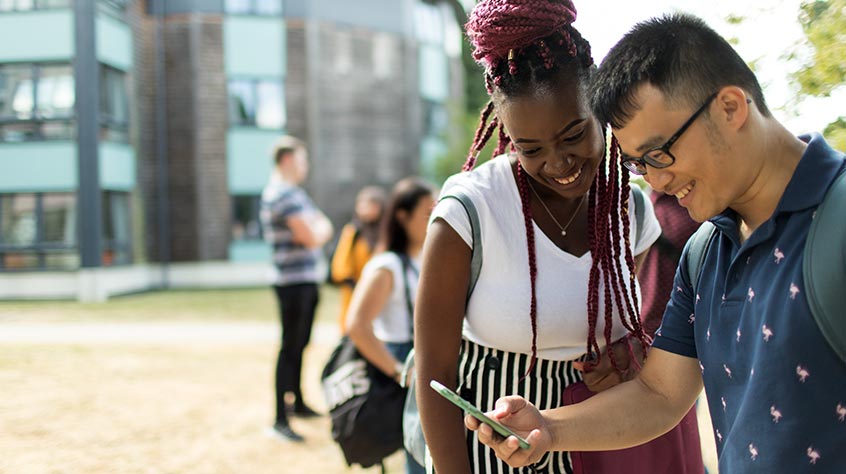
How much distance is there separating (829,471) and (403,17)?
25573 mm

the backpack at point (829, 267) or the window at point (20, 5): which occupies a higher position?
Result: the window at point (20, 5)

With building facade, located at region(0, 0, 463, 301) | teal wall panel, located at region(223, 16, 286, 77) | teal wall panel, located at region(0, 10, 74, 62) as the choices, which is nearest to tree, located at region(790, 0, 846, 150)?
teal wall panel, located at region(0, 10, 74, 62)

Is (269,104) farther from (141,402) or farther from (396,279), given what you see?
(396,279)

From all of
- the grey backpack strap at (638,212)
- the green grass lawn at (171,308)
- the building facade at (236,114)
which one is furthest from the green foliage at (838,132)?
the building facade at (236,114)

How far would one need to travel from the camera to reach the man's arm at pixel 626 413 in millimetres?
1780

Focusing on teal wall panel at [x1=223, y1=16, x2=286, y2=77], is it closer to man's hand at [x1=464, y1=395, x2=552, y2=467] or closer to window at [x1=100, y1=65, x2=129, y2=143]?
window at [x1=100, y1=65, x2=129, y2=143]

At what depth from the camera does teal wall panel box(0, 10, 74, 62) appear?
6.26 meters

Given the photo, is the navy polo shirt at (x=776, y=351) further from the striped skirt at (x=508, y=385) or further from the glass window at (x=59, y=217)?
the glass window at (x=59, y=217)

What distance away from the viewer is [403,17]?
25766 mm

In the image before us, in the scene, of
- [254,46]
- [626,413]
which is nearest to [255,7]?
[254,46]

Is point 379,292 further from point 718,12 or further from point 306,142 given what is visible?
point 306,142

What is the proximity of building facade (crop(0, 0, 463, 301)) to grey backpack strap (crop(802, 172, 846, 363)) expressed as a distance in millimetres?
19046

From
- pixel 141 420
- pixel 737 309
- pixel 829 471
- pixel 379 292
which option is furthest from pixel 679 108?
pixel 141 420

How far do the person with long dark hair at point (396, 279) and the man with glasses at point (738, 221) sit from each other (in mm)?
2471
